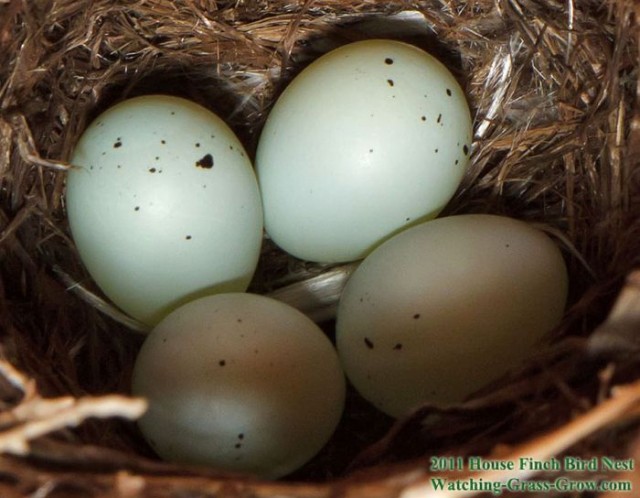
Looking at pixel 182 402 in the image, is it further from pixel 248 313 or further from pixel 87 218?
pixel 87 218

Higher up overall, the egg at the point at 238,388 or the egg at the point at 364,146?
the egg at the point at 364,146

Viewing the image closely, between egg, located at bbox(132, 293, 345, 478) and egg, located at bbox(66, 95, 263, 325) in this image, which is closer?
egg, located at bbox(132, 293, 345, 478)

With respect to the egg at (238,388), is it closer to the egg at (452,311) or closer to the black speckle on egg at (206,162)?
the egg at (452,311)

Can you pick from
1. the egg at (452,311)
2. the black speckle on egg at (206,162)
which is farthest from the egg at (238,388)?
the black speckle on egg at (206,162)

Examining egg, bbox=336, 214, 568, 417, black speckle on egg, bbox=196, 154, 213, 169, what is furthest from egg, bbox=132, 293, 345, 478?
black speckle on egg, bbox=196, 154, 213, 169

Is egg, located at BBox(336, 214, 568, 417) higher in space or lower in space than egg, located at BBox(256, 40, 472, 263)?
lower

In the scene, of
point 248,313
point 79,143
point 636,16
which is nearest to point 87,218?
point 79,143

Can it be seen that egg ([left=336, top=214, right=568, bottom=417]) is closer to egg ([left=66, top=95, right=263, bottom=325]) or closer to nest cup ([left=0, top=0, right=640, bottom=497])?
nest cup ([left=0, top=0, right=640, bottom=497])

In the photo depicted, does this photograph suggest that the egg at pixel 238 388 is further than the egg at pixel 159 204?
No
